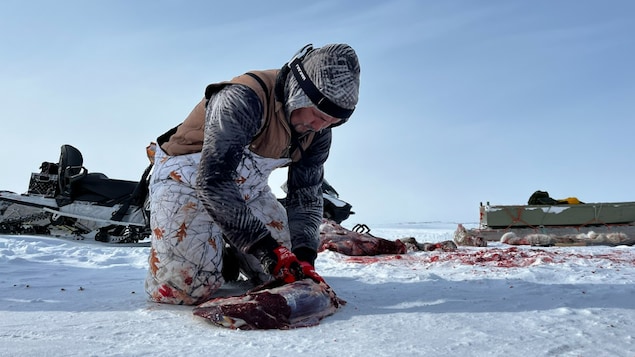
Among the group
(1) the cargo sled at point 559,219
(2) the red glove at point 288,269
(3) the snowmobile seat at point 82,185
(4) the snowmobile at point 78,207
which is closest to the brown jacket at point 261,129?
(2) the red glove at point 288,269

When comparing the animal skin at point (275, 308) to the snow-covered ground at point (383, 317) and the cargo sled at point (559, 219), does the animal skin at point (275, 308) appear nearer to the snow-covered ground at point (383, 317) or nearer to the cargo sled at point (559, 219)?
the snow-covered ground at point (383, 317)

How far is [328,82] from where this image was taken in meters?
2.11

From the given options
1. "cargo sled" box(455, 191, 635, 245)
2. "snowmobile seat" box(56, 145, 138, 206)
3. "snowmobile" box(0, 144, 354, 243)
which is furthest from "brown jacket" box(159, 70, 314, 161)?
"cargo sled" box(455, 191, 635, 245)

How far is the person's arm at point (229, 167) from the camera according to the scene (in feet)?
6.80

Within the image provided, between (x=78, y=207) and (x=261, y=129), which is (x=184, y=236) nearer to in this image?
(x=261, y=129)

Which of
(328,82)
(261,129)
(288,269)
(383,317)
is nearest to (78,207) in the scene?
(261,129)

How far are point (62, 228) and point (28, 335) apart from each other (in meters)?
5.94

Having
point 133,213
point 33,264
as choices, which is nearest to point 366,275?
point 33,264

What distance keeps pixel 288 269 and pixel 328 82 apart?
0.78 m

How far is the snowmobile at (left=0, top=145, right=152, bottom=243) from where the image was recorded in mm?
6867

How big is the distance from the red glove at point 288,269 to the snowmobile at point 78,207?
516 centimetres

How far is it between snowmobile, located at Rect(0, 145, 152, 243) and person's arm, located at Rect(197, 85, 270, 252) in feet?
16.5

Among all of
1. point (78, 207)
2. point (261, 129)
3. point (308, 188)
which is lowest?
point (78, 207)

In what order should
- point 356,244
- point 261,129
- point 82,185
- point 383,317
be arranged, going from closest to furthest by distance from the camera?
1. point 383,317
2. point 261,129
3. point 356,244
4. point 82,185
